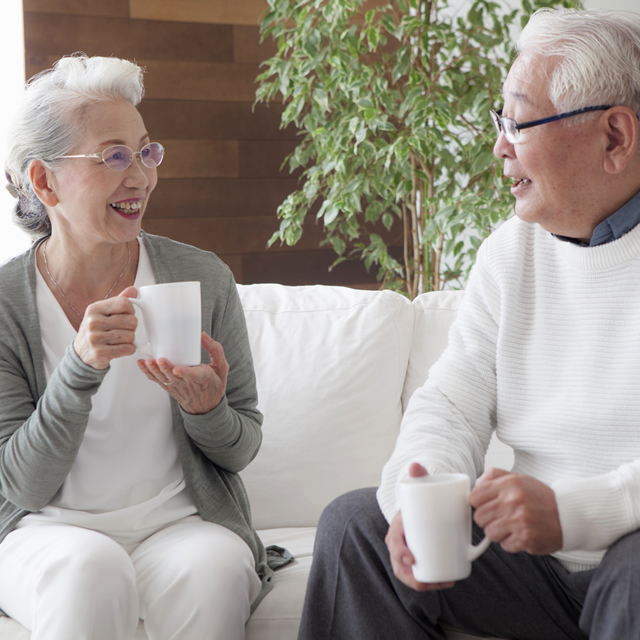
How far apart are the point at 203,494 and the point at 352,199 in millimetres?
1318

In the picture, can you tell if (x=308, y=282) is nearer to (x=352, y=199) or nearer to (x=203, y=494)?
(x=352, y=199)

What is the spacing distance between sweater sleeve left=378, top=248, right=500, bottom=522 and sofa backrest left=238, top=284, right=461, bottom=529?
1.37 feet

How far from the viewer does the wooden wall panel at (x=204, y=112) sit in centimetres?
285

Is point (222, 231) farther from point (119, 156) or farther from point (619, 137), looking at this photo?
point (619, 137)

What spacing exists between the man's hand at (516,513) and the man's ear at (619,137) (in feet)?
1.77

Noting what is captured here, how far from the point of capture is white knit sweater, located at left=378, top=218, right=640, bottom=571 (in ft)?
3.81

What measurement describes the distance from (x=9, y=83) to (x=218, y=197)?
872 mm

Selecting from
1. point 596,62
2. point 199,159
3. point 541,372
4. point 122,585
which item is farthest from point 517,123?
point 199,159

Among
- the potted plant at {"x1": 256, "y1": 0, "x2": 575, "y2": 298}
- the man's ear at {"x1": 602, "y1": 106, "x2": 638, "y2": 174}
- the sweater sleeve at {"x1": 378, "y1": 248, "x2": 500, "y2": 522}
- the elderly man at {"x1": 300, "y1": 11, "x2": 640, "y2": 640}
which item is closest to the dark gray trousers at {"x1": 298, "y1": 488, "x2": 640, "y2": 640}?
the elderly man at {"x1": 300, "y1": 11, "x2": 640, "y2": 640}

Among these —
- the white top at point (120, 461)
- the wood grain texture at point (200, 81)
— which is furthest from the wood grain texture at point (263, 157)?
the white top at point (120, 461)

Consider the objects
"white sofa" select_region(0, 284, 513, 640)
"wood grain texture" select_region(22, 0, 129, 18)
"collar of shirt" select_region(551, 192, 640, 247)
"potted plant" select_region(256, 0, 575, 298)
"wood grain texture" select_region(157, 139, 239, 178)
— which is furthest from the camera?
"wood grain texture" select_region(157, 139, 239, 178)

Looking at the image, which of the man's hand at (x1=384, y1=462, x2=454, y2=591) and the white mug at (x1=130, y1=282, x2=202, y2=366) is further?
the white mug at (x1=130, y1=282, x2=202, y2=366)

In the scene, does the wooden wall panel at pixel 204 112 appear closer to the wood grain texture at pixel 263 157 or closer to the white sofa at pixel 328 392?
the wood grain texture at pixel 263 157

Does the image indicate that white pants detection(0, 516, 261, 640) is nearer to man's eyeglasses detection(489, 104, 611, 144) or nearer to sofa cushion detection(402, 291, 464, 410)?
sofa cushion detection(402, 291, 464, 410)
